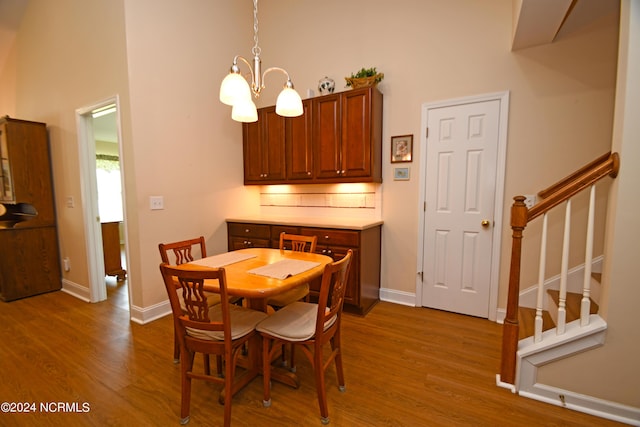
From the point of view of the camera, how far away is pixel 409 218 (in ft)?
9.91

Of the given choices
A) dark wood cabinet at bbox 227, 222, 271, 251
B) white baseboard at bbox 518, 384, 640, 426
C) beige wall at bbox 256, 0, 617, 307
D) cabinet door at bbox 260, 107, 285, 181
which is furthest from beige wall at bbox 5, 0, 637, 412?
white baseboard at bbox 518, 384, 640, 426

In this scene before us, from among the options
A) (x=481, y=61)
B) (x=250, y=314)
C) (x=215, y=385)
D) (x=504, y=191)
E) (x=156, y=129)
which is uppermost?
(x=481, y=61)

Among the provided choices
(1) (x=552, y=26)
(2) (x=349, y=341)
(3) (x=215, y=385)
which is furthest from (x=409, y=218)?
(3) (x=215, y=385)

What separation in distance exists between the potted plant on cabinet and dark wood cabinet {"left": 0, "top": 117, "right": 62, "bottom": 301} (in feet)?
12.3

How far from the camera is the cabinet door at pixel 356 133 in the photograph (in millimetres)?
2867

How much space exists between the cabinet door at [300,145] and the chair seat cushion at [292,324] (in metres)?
1.81

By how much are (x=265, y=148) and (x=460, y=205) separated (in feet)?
7.59

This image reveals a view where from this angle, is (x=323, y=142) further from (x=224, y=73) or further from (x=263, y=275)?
(x=263, y=275)

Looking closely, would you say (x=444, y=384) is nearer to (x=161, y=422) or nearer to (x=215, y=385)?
(x=215, y=385)

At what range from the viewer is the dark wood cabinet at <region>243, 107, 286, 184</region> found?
3408mm

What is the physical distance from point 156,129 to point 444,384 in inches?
125

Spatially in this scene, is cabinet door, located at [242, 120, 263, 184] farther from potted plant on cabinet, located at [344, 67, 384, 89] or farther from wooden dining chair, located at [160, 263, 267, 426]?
wooden dining chair, located at [160, 263, 267, 426]

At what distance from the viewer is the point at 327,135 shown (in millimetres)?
3082

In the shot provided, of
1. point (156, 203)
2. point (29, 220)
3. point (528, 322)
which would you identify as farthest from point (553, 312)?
point (29, 220)
